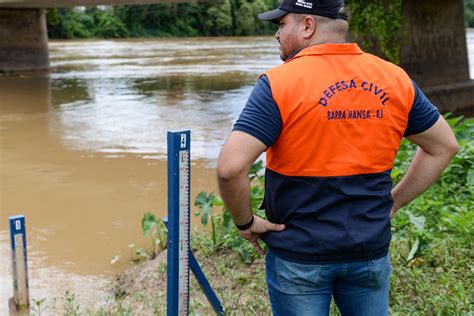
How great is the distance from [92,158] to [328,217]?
9.10 metres

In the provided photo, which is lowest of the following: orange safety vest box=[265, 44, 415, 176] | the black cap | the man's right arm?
the man's right arm

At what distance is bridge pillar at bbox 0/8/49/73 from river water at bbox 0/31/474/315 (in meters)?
2.41

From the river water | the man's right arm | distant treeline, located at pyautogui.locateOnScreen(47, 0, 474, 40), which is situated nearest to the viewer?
the man's right arm

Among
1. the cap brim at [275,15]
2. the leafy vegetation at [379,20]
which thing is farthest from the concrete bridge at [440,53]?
the cap brim at [275,15]

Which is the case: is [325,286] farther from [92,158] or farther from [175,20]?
[175,20]

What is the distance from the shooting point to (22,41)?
27531 millimetres

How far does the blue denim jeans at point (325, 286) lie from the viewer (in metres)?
2.38

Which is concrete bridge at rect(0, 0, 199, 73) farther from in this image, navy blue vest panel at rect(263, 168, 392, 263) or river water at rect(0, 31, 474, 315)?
navy blue vest panel at rect(263, 168, 392, 263)

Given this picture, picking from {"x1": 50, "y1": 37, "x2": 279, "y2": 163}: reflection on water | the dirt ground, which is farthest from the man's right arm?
{"x1": 50, "y1": 37, "x2": 279, "y2": 163}: reflection on water

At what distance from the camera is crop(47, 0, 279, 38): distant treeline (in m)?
67.2

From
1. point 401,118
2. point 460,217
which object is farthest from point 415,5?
point 401,118

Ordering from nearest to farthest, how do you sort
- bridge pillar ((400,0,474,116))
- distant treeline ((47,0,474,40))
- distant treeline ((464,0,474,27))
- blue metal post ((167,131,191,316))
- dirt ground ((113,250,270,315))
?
blue metal post ((167,131,191,316)) < dirt ground ((113,250,270,315)) < bridge pillar ((400,0,474,116)) < distant treeline ((464,0,474,27)) < distant treeline ((47,0,474,40))

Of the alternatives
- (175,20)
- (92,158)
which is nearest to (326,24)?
(92,158)

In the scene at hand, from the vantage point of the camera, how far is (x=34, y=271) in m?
6.32
